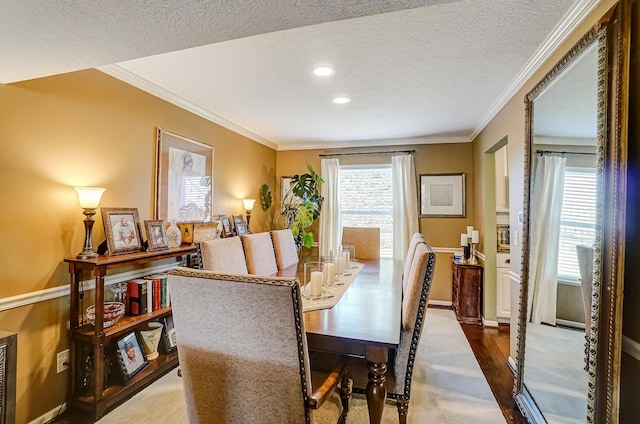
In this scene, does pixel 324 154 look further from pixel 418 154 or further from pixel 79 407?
pixel 79 407

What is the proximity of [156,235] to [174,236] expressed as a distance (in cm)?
22

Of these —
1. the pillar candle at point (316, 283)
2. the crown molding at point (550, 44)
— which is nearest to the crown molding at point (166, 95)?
the pillar candle at point (316, 283)

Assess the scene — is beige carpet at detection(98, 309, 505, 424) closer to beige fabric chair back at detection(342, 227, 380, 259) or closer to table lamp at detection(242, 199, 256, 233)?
beige fabric chair back at detection(342, 227, 380, 259)

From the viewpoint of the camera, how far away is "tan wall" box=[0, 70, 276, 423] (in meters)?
1.72

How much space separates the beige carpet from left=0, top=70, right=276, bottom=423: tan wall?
530mm

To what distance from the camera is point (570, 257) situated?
1.52m

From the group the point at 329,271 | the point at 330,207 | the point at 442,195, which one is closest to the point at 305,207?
the point at 330,207

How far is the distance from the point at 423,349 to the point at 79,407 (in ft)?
9.03

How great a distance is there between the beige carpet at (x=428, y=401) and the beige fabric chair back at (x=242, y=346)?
93 cm

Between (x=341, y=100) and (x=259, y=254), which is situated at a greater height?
(x=341, y=100)

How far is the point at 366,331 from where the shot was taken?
4.52 ft

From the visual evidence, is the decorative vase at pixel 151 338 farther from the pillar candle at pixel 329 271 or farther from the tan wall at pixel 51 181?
the pillar candle at pixel 329 271

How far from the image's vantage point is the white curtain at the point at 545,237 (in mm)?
1655

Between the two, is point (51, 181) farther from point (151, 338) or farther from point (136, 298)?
point (151, 338)
